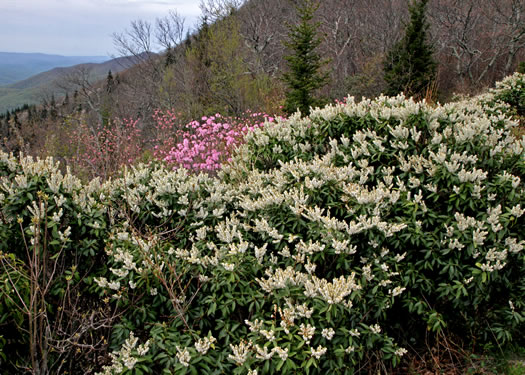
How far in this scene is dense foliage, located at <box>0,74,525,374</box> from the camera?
2193 mm

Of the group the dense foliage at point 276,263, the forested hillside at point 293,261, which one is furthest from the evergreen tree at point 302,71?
the dense foliage at point 276,263

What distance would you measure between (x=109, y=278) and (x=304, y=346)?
5.32 feet

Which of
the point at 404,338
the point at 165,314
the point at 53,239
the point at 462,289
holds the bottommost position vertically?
the point at 404,338

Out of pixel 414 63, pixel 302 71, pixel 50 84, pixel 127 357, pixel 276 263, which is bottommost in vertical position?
pixel 127 357

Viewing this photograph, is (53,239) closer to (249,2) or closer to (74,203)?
(74,203)

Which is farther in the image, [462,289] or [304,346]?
[462,289]

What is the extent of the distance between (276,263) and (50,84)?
9143 centimetres

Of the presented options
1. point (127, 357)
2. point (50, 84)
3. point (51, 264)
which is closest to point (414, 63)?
point (51, 264)

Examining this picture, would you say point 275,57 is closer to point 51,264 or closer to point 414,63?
point 414,63

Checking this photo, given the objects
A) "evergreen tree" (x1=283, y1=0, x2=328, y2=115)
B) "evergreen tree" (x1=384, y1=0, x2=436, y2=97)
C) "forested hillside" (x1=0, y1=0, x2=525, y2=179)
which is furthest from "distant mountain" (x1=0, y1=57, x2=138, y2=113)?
"evergreen tree" (x1=384, y1=0, x2=436, y2=97)

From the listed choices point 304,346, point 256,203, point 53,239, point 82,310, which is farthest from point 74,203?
point 304,346

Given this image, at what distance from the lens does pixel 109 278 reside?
275 cm

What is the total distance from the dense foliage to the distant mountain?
2691cm

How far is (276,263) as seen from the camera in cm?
264
